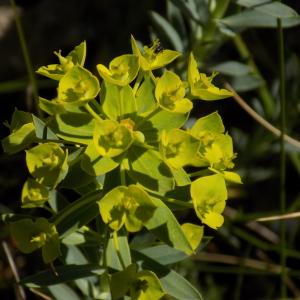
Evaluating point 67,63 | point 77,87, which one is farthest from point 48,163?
point 67,63

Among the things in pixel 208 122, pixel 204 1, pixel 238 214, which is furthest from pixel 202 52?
pixel 208 122

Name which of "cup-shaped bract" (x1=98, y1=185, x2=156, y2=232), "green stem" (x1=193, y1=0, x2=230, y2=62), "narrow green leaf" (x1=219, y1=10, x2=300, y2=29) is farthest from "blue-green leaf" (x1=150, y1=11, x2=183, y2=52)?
"cup-shaped bract" (x1=98, y1=185, x2=156, y2=232)

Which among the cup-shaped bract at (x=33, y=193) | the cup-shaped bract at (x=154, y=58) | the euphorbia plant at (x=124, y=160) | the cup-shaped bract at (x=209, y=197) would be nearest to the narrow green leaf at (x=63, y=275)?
the euphorbia plant at (x=124, y=160)

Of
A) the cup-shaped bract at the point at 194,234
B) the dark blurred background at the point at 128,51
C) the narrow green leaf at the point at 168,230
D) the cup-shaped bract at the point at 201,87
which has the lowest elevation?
the dark blurred background at the point at 128,51

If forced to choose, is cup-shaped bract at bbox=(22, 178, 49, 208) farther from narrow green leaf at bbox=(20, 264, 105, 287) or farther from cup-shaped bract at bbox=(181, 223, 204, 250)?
cup-shaped bract at bbox=(181, 223, 204, 250)

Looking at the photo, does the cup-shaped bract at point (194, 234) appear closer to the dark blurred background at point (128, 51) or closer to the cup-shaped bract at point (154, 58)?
the cup-shaped bract at point (154, 58)

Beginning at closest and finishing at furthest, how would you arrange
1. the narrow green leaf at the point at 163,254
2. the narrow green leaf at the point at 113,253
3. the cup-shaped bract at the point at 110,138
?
the cup-shaped bract at the point at 110,138
the narrow green leaf at the point at 113,253
the narrow green leaf at the point at 163,254

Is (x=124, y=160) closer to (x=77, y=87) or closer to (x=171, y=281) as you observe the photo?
(x=77, y=87)
